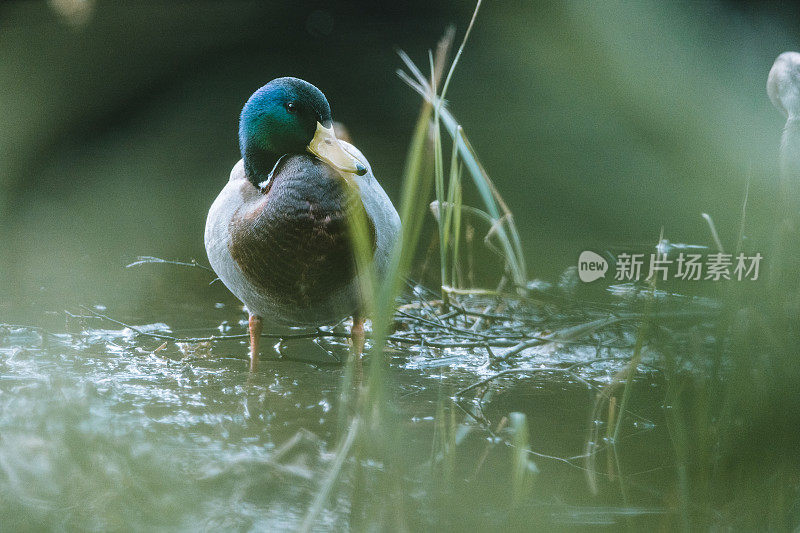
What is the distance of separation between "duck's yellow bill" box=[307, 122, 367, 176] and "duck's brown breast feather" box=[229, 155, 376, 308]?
0.09ft

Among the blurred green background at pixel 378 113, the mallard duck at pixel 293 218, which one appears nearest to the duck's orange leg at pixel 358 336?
the mallard duck at pixel 293 218

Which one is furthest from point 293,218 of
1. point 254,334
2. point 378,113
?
Result: point 378,113

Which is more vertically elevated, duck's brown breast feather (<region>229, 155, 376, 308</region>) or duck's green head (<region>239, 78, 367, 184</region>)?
duck's green head (<region>239, 78, 367, 184</region>)

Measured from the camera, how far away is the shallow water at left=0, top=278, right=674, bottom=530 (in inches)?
51.2

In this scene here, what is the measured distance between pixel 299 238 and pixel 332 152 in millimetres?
290

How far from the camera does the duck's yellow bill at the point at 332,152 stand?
209cm

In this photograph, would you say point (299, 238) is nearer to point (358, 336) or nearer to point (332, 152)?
point (332, 152)

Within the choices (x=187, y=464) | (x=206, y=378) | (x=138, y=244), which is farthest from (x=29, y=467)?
(x=138, y=244)

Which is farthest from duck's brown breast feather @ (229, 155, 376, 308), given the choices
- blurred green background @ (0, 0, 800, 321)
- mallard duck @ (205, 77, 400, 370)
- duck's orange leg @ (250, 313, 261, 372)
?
blurred green background @ (0, 0, 800, 321)

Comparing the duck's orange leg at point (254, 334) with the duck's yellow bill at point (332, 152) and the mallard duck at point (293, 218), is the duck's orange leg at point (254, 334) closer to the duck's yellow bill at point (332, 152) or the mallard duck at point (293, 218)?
the mallard duck at point (293, 218)

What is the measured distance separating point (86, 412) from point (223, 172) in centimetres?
378

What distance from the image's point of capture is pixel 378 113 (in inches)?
206

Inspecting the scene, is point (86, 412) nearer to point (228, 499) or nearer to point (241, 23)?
point (228, 499)

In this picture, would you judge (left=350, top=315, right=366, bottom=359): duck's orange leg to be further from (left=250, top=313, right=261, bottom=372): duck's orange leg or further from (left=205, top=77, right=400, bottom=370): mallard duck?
(left=250, top=313, right=261, bottom=372): duck's orange leg
